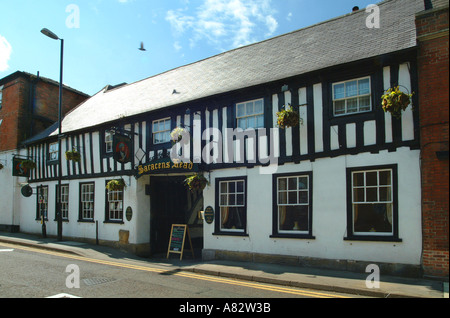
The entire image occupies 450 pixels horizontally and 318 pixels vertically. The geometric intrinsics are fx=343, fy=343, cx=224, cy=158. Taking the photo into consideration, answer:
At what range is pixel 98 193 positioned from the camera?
54.5 feet

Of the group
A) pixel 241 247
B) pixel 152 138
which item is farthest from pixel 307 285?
pixel 152 138

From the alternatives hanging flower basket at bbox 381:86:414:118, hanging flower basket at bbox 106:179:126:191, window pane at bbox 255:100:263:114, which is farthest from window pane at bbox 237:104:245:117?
hanging flower basket at bbox 106:179:126:191

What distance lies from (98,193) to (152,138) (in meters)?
4.31

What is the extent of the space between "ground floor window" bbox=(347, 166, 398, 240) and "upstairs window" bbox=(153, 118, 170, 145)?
7661 millimetres

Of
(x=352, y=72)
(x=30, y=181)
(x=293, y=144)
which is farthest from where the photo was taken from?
(x=30, y=181)

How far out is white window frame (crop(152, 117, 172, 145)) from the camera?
1432cm

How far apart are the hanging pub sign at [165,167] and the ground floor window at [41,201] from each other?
8.42 m

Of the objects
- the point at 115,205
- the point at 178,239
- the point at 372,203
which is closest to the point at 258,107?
the point at 372,203

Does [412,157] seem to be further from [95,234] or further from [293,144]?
[95,234]

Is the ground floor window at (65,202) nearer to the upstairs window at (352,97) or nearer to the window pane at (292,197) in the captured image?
the window pane at (292,197)

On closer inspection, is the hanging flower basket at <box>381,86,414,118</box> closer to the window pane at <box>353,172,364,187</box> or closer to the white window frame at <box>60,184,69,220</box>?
the window pane at <box>353,172,364,187</box>

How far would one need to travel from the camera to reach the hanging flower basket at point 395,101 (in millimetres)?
8477

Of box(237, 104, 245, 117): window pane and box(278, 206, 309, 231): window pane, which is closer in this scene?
box(278, 206, 309, 231): window pane

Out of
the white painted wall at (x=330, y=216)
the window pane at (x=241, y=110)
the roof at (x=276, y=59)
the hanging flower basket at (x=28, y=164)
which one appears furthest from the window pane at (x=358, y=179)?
the hanging flower basket at (x=28, y=164)
